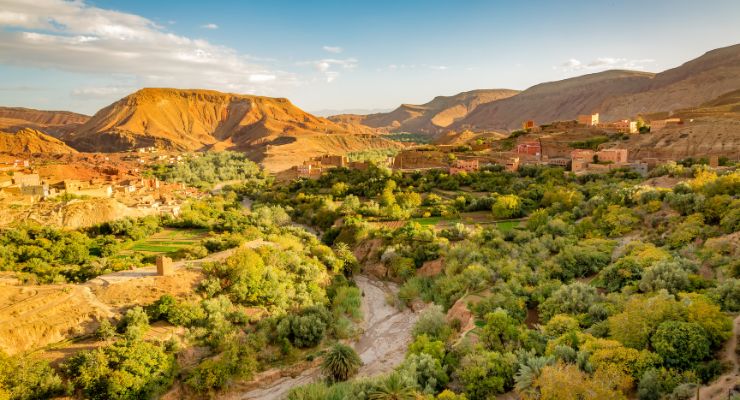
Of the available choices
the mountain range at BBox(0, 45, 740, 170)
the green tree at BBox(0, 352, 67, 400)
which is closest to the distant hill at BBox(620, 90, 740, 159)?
the mountain range at BBox(0, 45, 740, 170)

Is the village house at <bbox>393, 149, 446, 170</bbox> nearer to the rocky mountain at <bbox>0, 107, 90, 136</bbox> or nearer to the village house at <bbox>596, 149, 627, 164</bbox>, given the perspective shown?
the village house at <bbox>596, 149, 627, 164</bbox>

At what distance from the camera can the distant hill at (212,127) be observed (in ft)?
320

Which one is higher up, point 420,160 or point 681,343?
point 420,160

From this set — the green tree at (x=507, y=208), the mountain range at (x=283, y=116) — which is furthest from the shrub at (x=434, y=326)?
the mountain range at (x=283, y=116)

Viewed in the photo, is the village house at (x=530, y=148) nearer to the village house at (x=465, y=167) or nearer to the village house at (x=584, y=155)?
the village house at (x=465, y=167)

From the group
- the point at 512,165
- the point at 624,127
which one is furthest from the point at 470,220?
the point at 624,127

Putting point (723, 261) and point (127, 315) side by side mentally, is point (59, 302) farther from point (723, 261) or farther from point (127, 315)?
point (723, 261)

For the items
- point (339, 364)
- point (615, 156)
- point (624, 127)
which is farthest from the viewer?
point (624, 127)

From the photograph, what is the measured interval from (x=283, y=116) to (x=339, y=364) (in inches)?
5210

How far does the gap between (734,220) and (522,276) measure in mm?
7972

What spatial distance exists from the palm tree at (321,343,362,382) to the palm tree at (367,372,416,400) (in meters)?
3.41

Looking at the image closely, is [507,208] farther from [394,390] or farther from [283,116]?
[283,116]

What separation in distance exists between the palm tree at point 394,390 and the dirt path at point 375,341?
128 inches

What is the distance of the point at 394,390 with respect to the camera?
1036 cm
